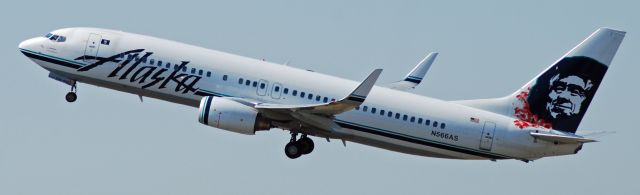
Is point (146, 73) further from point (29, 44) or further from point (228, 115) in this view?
point (29, 44)

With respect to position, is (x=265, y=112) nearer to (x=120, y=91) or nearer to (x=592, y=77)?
(x=120, y=91)

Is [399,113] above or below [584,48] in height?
below

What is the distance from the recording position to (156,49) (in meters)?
70.6

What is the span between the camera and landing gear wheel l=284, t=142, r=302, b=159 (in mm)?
71312

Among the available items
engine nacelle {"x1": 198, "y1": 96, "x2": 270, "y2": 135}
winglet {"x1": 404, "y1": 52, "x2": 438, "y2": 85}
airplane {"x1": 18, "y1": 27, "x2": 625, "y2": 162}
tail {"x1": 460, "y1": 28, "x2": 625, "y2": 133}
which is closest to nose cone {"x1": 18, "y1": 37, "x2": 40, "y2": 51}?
airplane {"x1": 18, "y1": 27, "x2": 625, "y2": 162}

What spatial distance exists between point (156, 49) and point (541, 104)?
19.1 metres

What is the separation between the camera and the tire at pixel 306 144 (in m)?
71.8

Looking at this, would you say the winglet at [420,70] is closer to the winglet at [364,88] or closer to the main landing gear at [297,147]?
the main landing gear at [297,147]

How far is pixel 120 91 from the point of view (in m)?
72.1

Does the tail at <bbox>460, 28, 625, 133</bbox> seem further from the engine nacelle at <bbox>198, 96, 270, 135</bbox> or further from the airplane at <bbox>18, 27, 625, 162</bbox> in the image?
the engine nacelle at <bbox>198, 96, 270, 135</bbox>

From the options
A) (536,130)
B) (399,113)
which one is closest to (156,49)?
(399,113)

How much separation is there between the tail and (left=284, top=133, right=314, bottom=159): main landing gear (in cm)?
818

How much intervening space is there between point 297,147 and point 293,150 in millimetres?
253

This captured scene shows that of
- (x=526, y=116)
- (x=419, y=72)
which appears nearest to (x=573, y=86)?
(x=526, y=116)
